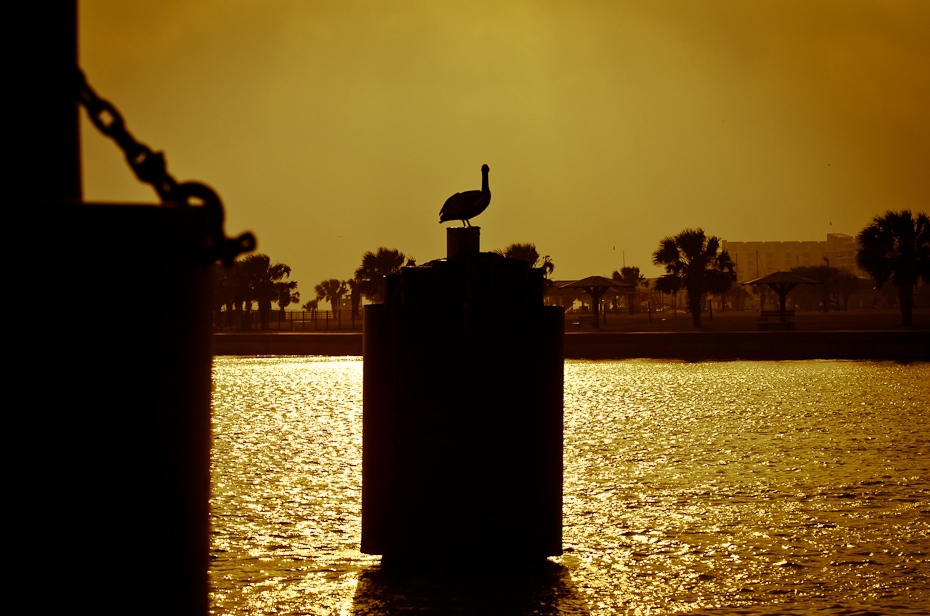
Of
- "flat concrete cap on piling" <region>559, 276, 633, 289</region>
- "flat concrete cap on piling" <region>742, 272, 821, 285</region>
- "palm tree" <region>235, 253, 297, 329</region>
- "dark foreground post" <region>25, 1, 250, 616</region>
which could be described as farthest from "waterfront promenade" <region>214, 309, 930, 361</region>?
"palm tree" <region>235, 253, 297, 329</region>

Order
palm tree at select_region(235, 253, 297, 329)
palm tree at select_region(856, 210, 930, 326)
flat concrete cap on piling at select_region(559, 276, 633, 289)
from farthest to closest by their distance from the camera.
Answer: palm tree at select_region(235, 253, 297, 329)
flat concrete cap on piling at select_region(559, 276, 633, 289)
palm tree at select_region(856, 210, 930, 326)

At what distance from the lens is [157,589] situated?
1.94 meters

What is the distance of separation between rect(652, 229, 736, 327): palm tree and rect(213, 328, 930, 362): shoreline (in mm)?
24535

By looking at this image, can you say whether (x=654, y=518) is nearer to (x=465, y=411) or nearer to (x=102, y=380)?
(x=465, y=411)

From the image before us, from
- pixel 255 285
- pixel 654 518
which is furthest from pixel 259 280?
pixel 654 518

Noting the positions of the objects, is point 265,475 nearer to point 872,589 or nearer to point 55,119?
point 872,589

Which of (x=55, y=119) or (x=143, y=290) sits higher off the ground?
(x=55, y=119)

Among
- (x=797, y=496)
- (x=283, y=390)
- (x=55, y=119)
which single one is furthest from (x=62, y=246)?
(x=283, y=390)

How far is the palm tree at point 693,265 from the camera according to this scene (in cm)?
5919

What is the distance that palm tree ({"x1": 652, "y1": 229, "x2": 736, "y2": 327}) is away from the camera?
59.2 meters

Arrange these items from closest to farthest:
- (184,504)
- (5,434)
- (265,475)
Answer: (5,434) < (184,504) < (265,475)

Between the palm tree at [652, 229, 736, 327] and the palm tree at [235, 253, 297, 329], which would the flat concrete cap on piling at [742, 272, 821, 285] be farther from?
the palm tree at [235, 253, 297, 329]

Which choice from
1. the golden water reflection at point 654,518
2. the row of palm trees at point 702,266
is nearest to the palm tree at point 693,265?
the row of palm trees at point 702,266

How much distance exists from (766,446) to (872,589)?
6.12 metres
